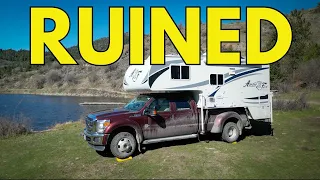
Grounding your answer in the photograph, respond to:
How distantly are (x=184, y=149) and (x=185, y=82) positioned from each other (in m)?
2.24

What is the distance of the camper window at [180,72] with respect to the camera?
9641mm

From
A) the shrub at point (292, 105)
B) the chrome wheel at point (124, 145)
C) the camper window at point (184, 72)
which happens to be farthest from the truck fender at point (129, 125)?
the shrub at point (292, 105)

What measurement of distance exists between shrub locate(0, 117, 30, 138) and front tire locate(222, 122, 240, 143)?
9.67 m

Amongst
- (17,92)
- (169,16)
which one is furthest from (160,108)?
(17,92)

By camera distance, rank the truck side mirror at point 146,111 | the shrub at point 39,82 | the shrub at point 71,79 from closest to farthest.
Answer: the truck side mirror at point 146,111 < the shrub at point 71,79 < the shrub at point 39,82

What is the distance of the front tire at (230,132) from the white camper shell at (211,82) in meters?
0.70

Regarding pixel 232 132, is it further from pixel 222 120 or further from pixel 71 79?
pixel 71 79

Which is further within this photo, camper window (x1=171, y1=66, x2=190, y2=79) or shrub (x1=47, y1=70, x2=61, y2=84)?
shrub (x1=47, y1=70, x2=61, y2=84)

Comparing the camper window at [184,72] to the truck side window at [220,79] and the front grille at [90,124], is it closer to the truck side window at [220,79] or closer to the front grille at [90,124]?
the truck side window at [220,79]

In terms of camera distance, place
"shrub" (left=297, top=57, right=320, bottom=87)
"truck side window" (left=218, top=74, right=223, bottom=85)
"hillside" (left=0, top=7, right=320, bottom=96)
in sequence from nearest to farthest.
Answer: "truck side window" (left=218, top=74, right=223, bottom=85)
"shrub" (left=297, top=57, right=320, bottom=87)
"hillside" (left=0, top=7, right=320, bottom=96)

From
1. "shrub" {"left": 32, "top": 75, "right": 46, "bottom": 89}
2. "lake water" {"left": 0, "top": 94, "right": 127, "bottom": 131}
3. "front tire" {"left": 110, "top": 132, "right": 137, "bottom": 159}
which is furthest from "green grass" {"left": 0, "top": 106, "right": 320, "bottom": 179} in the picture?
Answer: "shrub" {"left": 32, "top": 75, "right": 46, "bottom": 89}

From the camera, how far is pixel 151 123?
29.5 ft

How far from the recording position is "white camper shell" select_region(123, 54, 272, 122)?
30.8 ft

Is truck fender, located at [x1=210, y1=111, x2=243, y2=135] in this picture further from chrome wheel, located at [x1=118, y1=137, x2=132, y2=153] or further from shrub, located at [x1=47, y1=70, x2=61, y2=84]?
shrub, located at [x1=47, y1=70, x2=61, y2=84]
